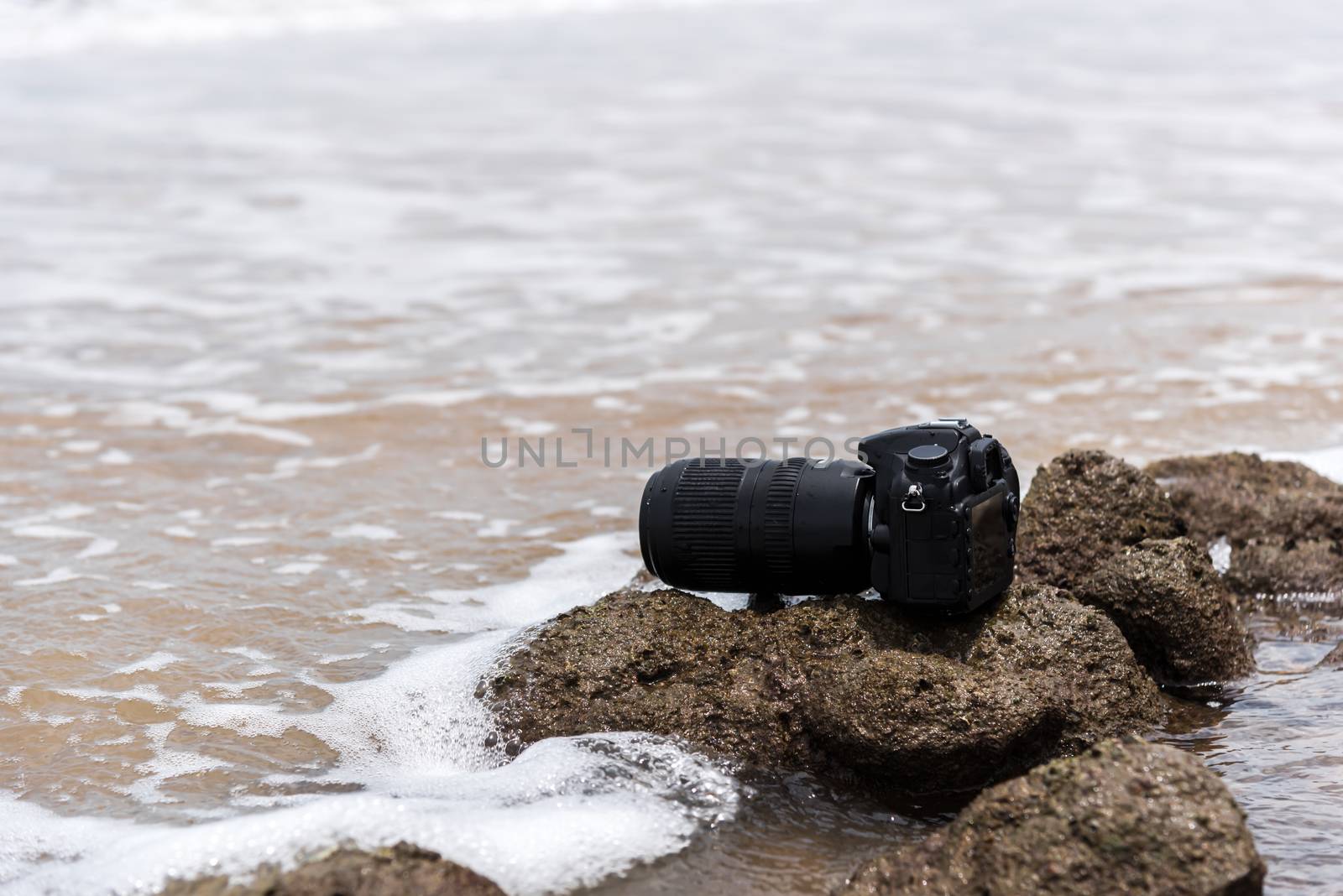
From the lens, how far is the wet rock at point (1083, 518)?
12.1 feet

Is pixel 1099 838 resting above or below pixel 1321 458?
below

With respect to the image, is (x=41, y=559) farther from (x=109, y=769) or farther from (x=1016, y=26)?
(x=1016, y=26)

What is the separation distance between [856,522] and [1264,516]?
1850 mm

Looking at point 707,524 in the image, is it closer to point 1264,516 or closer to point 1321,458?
point 1264,516

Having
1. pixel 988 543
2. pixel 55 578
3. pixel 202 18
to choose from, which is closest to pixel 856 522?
pixel 988 543

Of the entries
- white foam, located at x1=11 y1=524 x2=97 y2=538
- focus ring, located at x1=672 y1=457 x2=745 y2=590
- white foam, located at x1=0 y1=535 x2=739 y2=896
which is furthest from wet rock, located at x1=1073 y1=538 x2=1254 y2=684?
white foam, located at x1=11 y1=524 x2=97 y2=538

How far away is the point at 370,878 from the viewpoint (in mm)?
2264

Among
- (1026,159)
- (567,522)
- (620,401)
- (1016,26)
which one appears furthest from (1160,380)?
(1016,26)

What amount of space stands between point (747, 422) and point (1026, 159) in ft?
25.0

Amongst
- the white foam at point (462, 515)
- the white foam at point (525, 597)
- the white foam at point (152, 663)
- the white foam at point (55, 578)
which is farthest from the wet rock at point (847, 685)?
the white foam at point (55, 578)

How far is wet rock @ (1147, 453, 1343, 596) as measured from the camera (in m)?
4.04

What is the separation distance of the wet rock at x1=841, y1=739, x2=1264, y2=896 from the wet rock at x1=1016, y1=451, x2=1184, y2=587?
1.31 m

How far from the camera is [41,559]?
14.9ft

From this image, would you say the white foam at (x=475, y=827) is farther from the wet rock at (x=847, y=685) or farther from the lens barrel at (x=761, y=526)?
the lens barrel at (x=761, y=526)
